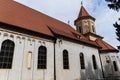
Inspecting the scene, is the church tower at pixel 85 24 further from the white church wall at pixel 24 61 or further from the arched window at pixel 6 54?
the arched window at pixel 6 54

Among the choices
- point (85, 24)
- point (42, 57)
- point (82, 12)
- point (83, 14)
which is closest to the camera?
point (42, 57)

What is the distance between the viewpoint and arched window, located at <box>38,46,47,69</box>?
37.8ft

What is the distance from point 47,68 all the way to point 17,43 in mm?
3756

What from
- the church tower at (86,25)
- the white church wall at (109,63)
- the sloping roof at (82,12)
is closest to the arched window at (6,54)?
the white church wall at (109,63)

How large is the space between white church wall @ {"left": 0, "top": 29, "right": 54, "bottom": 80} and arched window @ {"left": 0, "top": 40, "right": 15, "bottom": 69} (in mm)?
245

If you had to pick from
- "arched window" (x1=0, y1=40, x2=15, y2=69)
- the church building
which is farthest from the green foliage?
"arched window" (x1=0, y1=40, x2=15, y2=69)

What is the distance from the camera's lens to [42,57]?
1191 centimetres

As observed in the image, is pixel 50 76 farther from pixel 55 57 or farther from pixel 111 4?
pixel 111 4

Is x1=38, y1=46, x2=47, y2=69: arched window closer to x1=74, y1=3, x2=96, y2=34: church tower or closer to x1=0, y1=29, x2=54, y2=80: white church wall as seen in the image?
x1=0, y1=29, x2=54, y2=80: white church wall

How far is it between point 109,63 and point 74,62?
9621 mm

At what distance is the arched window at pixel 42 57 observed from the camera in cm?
1152

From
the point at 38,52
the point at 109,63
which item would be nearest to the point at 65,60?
the point at 38,52

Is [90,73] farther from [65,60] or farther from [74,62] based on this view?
[65,60]

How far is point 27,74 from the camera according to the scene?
33.5 feet
